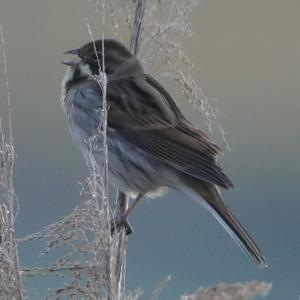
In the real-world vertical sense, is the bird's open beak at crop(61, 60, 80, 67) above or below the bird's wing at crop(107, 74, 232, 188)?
above

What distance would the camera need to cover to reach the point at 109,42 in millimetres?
4863

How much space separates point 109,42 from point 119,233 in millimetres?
1243

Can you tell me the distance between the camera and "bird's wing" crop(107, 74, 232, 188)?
4.68 metres

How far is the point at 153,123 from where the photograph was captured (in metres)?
4.79

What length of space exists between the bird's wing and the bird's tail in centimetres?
12

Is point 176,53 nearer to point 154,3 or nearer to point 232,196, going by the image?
point 154,3

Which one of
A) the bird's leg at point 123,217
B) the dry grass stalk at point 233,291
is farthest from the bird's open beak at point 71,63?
the dry grass stalk at point 233,291

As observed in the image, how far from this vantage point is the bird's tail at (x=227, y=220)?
167 inches

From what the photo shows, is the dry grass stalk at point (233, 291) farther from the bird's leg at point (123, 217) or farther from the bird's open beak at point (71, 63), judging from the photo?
the bird's open beak at point (71, 63)

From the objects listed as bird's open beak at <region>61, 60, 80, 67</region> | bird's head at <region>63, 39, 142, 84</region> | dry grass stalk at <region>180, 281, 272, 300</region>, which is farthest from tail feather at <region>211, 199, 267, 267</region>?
dry grass stalk at <region>180, 281, 272, 300</region>

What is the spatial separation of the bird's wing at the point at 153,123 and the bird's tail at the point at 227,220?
12cm

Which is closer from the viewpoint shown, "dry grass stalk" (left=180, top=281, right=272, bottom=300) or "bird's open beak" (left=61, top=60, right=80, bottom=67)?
"dry grass stalk" (left=180, top=281, right=272, bottom=300)

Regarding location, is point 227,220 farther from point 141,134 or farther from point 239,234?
point 141,134

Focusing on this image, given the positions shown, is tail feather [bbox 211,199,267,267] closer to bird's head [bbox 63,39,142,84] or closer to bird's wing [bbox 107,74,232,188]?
bird's wing [bbox 107,74,232,188]
